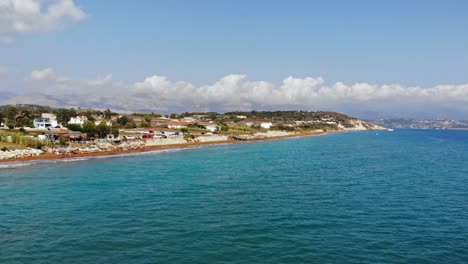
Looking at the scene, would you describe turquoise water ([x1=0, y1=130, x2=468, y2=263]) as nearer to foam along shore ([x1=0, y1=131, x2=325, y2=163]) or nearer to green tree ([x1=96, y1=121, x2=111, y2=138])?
foam along shore ([x1=0, y1=131, x2=325, y2=163])

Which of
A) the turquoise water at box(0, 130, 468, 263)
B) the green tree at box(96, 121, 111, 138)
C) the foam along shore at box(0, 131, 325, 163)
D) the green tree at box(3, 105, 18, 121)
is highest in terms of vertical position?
the green tree at box(3, 105, 18, 121)

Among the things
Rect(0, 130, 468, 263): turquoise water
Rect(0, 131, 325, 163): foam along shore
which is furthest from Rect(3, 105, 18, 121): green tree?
Rect(0, 130, 468, 263): turquoise water

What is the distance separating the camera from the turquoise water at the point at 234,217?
20.6 metres

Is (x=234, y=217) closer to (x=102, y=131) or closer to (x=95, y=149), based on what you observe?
(x=95, y=149)

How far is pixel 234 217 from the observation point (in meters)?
27.6

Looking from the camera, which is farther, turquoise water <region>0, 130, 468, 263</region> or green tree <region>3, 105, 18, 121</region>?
green tree <region>3, 105, 18, 121</region>

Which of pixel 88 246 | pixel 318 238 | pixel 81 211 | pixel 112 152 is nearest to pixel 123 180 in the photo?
pixel 81 211

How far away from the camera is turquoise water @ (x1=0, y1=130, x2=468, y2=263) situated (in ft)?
67.6

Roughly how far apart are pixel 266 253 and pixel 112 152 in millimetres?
64487

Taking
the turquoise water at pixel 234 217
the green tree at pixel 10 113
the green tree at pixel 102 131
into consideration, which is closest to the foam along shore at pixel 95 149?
the green tree at pixel 102 131

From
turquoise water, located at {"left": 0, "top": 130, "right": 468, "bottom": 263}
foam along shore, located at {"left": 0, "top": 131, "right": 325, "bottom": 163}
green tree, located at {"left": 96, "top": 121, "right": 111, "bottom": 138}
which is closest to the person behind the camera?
turquoise water, located at {"left": 0, "top": 130, "right": 468, "bottom": 263}

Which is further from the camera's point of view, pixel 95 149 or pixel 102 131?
pixel 102 131

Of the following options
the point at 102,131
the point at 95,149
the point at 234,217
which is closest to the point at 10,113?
the point at 102,131

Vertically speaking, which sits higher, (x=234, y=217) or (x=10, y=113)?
(x=10, y=113)
